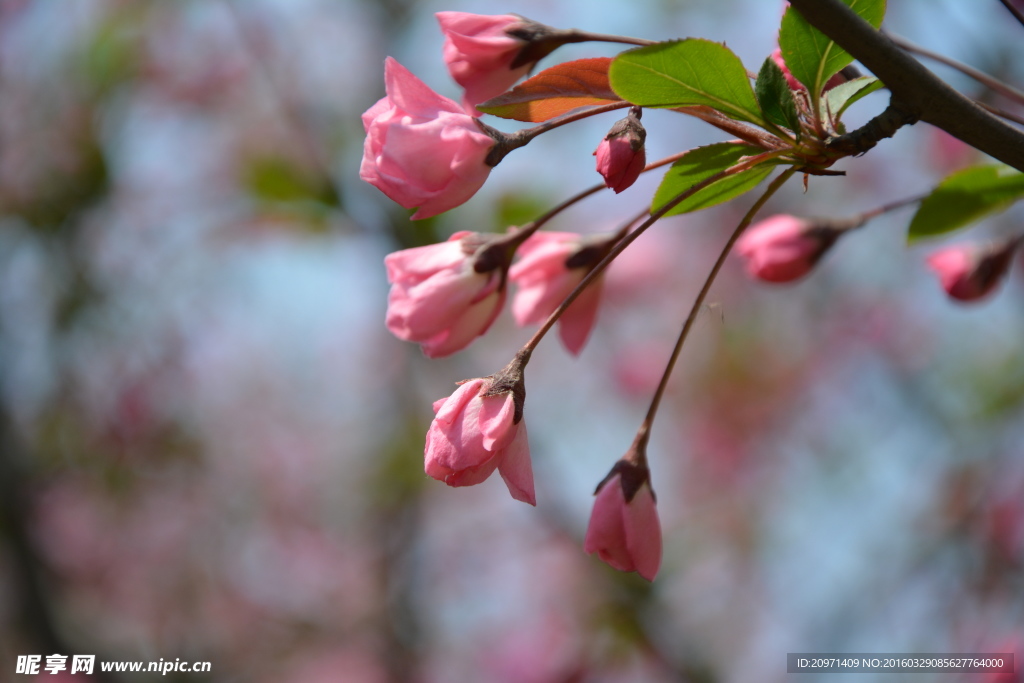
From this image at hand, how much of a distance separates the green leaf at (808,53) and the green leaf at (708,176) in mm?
84

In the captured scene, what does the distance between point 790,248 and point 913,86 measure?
592 mm

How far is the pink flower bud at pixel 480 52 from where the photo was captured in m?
0.86

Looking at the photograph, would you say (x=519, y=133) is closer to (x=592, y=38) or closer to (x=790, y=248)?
(x=592, y=38)

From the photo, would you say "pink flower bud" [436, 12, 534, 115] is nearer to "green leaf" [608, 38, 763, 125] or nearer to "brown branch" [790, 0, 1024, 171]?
"green leaf" [608, 38, 763, 125]

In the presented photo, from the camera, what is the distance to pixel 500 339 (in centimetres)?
547

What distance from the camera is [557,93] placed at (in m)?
0.79

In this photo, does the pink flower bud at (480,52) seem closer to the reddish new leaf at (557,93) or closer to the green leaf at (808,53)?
the reddish new leaf at (557,93)

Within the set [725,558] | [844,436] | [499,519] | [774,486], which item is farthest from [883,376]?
[499,519]

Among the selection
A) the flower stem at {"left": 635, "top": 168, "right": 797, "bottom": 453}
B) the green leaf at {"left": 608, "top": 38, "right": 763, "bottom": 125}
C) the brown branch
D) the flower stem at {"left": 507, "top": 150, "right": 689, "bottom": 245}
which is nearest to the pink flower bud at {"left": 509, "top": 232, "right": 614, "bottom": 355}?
the flower stem at {"left": 507, "top": 150, "right": 689, "bottom": 245}

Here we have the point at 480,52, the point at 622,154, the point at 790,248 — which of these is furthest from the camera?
the point at 790,248

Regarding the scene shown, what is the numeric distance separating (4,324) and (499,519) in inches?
140

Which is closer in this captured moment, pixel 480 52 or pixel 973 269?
pixel 480 52

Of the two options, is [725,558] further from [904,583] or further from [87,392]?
[87,392]

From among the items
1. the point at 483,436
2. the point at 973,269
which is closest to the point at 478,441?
the point at 483,436
